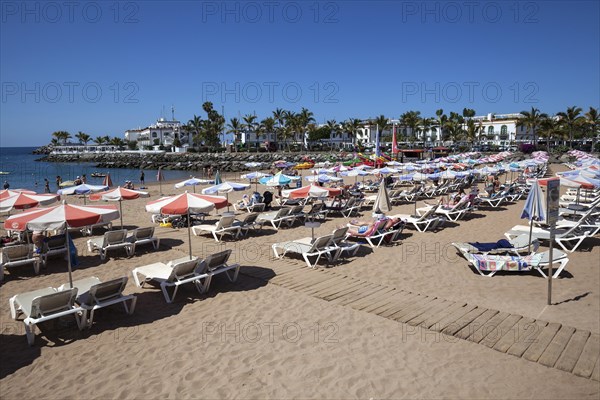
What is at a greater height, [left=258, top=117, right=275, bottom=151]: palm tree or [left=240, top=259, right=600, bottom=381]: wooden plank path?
[left=258, top=117, right=275, bottom=151]: palm tree

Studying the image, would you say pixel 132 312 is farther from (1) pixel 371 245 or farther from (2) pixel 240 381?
(1) pixel 371 245

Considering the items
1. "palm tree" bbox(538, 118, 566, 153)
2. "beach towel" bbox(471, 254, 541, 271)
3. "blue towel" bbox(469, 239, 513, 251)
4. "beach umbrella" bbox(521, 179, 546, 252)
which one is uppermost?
"palm tree" bbox(538, 118, 566, 153)

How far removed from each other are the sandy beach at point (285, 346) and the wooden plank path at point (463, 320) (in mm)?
168

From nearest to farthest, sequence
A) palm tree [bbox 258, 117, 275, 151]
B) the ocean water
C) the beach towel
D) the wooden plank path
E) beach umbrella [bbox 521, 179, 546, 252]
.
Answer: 1. the wooden plank path
2. the beach towel
3. beach umbrella [bbox 521, 179, 546, 252]
4. the ocean water
5. palm tree [bbox 258, 117, 275, 151]

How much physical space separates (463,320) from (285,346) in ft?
8.95

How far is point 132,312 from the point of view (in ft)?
21.8

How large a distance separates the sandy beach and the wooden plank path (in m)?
0.17

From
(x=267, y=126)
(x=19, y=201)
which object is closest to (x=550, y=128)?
(x=267, y=126)

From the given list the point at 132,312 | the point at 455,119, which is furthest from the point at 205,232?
the point at 455,119

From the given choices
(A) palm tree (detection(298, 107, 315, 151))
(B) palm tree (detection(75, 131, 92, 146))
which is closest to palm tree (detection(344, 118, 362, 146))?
(A) palm tree (detection(298, 107, 315, 151))

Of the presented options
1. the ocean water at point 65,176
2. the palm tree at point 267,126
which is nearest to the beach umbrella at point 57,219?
the ocean water at point 65,176

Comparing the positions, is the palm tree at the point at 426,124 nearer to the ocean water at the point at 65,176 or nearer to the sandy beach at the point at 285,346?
the ocean water at the point at 65,176

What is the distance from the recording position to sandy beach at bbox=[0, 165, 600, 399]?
4.63 metres

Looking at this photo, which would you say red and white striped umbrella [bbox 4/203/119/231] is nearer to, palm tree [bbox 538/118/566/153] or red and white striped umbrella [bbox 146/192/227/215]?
red and white striped umbrella [bbox 146/192/227/215]
